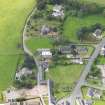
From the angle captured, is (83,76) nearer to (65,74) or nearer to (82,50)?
(65,74)

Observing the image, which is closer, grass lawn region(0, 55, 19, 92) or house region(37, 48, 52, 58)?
grass lawn region(0, 55, 19, 92)

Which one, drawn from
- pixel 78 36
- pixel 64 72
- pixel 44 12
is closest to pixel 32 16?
pixel 44 12

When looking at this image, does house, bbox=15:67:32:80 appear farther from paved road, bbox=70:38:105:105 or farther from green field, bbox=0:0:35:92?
paved road, bbox=70:38:105:105

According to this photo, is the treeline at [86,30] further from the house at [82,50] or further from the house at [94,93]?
the house at [94,93]

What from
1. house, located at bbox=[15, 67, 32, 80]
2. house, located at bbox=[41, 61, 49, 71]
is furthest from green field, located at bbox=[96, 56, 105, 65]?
house, located at bbox=[15, 67, 32, 80]

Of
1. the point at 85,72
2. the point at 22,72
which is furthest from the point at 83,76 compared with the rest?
the point at 22,72
